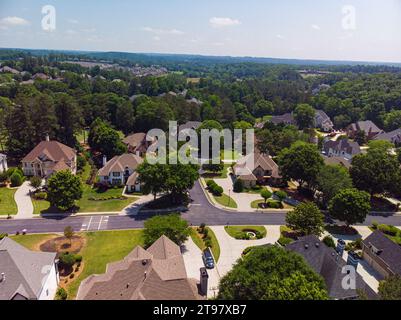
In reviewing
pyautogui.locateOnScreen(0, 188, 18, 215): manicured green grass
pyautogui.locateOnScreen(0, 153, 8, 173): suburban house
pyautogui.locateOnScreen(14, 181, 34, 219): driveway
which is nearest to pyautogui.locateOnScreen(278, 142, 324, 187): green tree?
pyautogui.locateOnScreen(14, 181, 34, 219): driveway

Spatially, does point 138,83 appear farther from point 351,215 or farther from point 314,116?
point 351,215

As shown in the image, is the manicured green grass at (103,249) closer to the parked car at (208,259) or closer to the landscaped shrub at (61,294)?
the landscaped shrub at (61,294)

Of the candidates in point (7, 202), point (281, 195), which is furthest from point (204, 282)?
point (7, 202)

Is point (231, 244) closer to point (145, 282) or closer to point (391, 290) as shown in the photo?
point (145, 282)

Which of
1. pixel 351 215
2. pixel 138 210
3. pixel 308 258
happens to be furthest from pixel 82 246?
pixel 351 215

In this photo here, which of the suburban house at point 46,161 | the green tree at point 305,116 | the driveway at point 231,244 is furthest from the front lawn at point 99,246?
the green tree at point 305,116

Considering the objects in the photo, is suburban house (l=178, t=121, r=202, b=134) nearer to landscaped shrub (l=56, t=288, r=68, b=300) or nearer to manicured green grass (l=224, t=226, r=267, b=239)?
manicured green grass (l=224, t=226, r=267, b=239)
